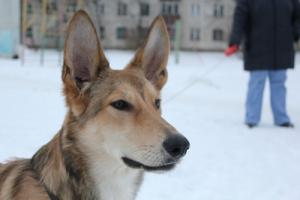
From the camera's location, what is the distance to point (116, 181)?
3.16 m

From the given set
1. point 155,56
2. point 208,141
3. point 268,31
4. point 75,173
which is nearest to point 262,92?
point 268,31

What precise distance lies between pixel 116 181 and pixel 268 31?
18.3ft

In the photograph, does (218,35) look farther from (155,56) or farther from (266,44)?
(155,56)

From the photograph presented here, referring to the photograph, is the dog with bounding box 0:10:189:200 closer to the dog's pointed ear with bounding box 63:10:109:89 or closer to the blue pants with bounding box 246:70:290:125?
the dog's pointed ear with bounding box 63:10:109:89

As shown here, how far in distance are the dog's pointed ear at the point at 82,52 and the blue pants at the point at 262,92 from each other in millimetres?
5146

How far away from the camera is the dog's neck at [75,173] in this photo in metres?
2.95

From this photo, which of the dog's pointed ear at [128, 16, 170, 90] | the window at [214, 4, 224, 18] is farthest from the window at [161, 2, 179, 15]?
the dog's pointed ear at [128, 16, 170, 90]

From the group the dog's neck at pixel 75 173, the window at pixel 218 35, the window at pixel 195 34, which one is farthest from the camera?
the window at pixel 195 34

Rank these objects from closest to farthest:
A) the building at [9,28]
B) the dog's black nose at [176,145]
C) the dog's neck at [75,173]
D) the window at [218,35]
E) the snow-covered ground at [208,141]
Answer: the dog's black nose at [176,145]
the dog's neck at [75,173]
the snow-covered ground at [208,141]
the building at [9,28]
the window at [218,35]

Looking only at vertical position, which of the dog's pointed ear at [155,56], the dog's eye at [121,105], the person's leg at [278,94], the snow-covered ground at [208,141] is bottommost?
the snow-covered ground at [208,141]

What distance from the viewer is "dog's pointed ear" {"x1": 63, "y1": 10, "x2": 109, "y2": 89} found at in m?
3.10

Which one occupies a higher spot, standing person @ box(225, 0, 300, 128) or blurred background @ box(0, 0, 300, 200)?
standing person @ box(225, 0, 300, 128)

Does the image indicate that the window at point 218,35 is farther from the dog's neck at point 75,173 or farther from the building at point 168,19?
the dog's neck at point 75,173

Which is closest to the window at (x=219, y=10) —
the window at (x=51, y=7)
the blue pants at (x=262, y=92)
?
the window at (x=51, y=7)
